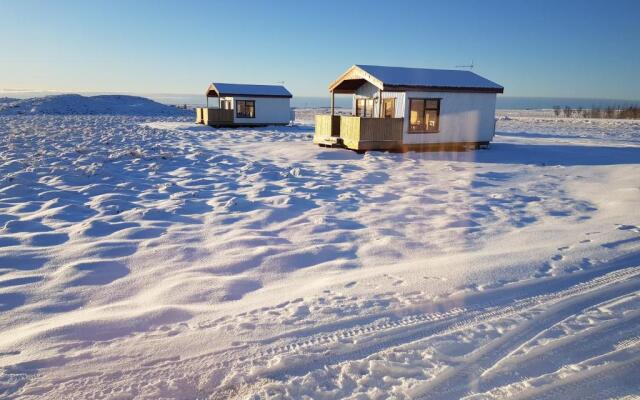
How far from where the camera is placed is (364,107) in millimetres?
20000

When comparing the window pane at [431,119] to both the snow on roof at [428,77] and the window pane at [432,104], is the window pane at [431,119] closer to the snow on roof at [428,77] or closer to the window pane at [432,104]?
the window pane at [432,104]

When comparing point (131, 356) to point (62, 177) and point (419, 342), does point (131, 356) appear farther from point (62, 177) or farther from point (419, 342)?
point (62, 177)

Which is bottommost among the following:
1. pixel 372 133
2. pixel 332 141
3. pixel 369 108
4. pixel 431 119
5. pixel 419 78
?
pixel 332 141

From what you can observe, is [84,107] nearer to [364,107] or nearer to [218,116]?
[218,116]

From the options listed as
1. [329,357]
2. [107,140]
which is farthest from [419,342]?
[107,140]

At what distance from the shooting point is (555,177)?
11.5 meters

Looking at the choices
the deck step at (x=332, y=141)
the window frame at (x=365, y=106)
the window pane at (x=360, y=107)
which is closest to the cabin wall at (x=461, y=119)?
the deck step at (x=332, y=141)

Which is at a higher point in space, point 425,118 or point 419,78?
point 419,78

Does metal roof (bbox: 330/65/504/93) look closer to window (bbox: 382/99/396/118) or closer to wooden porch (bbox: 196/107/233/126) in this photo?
window (bbox: 382/99/396/118)

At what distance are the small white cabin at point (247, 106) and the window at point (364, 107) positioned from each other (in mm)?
13219

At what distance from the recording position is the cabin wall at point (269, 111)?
105 feet

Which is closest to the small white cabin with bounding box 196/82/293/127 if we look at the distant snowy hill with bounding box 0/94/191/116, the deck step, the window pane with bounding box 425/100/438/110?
the deck step

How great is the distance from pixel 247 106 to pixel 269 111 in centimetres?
170

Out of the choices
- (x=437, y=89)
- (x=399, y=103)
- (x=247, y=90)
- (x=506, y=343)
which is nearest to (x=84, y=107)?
(x=247, y=90)
